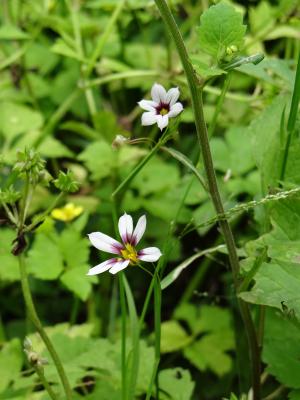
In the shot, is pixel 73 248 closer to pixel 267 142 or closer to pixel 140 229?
pixel 267 142

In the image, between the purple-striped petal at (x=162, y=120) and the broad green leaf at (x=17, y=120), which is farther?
the broad green leaf at (x=17, y=120)

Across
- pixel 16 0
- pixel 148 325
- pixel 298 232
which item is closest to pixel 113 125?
pixel 148 325

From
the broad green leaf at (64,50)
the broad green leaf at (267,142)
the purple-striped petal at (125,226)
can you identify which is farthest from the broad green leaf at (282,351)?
the broad green leaf at (64,50)

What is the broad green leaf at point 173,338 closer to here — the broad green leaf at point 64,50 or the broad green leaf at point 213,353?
the broad green leaf at point 213,353

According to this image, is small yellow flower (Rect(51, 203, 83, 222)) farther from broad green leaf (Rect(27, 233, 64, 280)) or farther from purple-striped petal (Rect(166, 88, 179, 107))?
purple-striped petal (Rect(166, 88, 179, 107))

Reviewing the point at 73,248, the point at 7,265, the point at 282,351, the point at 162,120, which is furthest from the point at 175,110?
the point at 7,265
